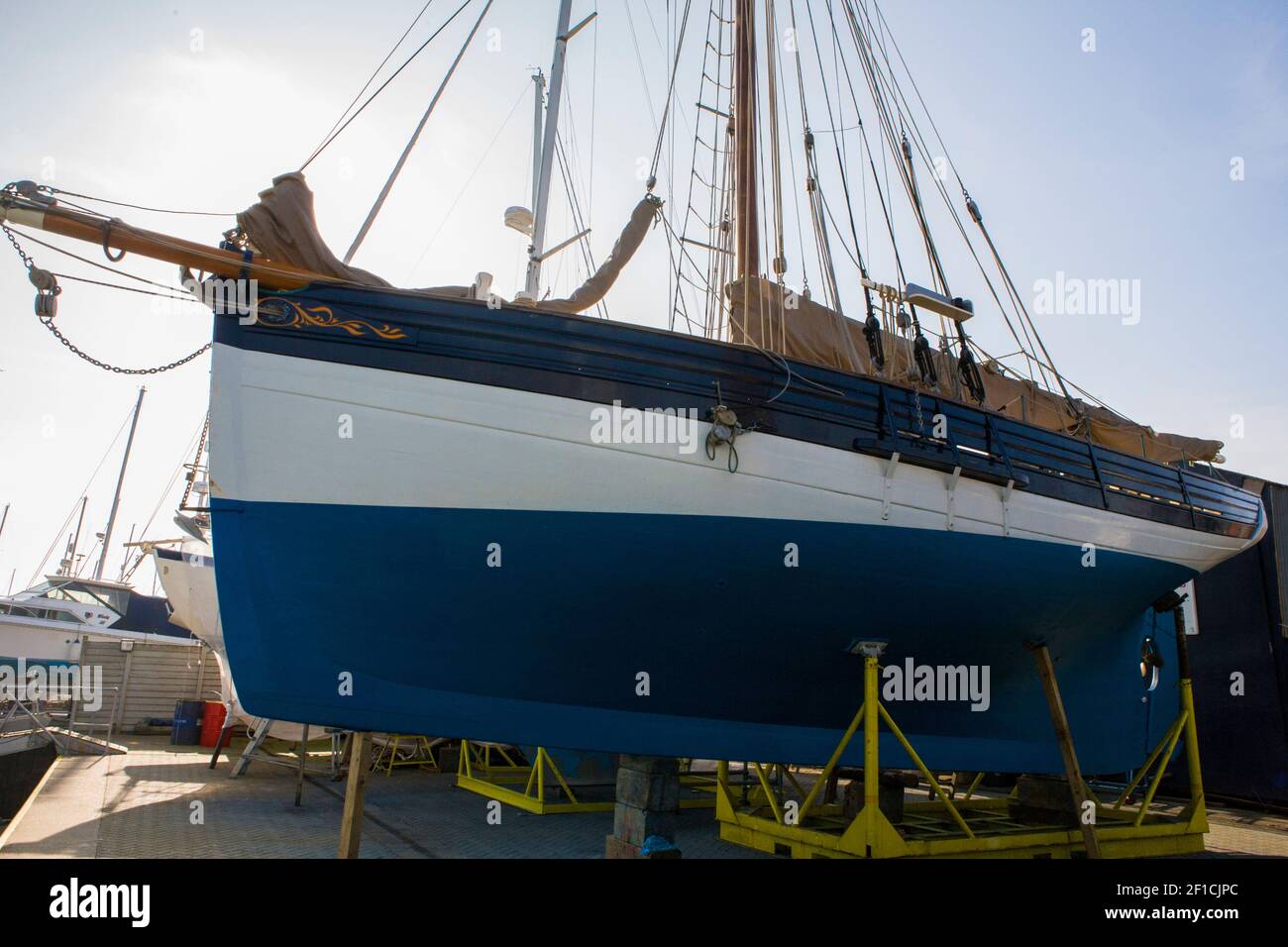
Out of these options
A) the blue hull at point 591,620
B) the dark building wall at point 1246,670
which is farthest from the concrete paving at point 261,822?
the dark building wall at point 1246,670

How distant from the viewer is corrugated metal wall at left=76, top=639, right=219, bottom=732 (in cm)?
1496

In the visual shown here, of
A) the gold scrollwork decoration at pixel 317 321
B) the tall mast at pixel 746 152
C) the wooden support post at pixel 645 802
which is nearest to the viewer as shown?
the gold scrollwork decoration at pixel 317 321

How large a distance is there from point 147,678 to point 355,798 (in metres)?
13.3

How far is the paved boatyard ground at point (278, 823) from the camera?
6.32 m

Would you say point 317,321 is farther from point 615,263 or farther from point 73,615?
point 73,615

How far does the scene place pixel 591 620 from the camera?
5.24 metres

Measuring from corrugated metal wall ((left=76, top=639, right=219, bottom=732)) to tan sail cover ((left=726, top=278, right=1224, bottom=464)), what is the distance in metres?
13.3

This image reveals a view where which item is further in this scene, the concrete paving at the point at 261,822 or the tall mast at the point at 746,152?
the tall mast at the point at 746,152

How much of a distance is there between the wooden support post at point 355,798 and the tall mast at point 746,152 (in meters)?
6.35

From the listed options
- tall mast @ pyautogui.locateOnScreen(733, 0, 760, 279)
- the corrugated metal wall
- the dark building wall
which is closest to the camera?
tall mast @ pyautogui.locateOnScreen(733, 0, 760, 279)

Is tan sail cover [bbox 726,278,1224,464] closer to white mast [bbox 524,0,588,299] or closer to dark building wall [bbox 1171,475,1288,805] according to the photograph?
white mast [bbox 524,0,588,299]

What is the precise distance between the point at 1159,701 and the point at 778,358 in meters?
6.90

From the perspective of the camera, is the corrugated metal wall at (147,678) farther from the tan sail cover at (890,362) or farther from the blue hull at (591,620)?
the tan sail cover at (890,362)

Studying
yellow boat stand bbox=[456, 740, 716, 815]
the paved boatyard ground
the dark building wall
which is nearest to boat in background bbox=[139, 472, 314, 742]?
the paved boatyard ground
